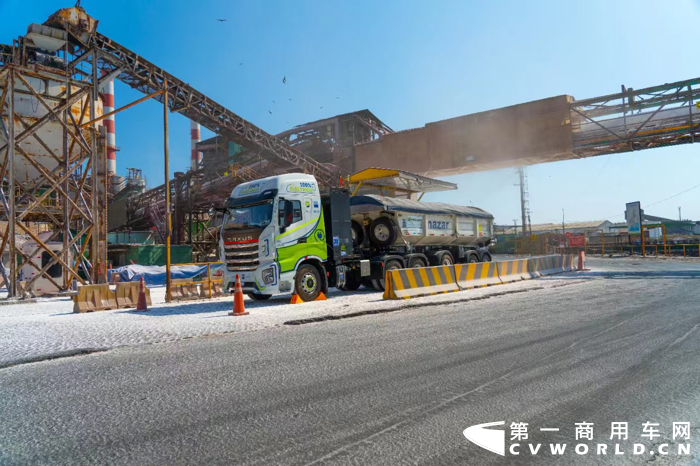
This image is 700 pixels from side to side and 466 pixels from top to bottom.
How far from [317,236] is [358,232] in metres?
3.09

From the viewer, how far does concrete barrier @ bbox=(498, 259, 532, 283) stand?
1777 centimetres

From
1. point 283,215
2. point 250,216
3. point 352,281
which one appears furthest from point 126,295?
point 352,281

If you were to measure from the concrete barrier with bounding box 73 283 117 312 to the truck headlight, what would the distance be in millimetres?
4350

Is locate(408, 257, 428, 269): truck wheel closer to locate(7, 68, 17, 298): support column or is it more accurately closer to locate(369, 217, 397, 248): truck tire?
locate(369, 217, 397, 248): truck tire

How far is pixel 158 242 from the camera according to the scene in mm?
37344

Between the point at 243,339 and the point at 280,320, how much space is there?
2077 mm

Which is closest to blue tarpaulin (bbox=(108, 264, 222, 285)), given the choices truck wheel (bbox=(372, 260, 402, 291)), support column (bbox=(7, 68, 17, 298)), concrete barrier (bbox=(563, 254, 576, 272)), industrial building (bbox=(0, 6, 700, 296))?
industrial building (bbox=(0, 6, 700, 296))

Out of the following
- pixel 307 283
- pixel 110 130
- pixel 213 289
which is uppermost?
pixel 110 130

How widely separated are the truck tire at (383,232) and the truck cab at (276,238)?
275cm

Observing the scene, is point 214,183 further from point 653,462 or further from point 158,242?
point 653,462

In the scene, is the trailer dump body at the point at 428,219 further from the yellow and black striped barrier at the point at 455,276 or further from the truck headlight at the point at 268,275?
the truck headlight at the point at 268,275

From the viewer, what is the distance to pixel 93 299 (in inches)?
490

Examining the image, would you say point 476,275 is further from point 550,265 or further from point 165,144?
point 165,144

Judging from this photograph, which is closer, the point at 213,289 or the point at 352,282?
the point at 352,282
